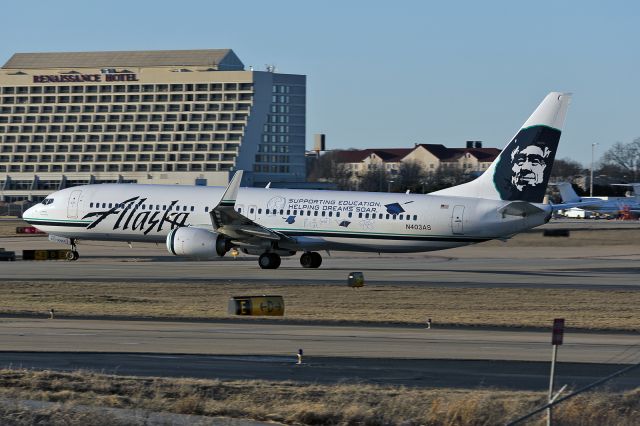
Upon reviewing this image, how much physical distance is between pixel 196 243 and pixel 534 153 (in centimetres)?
1439

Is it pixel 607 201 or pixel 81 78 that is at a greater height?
pixel 81 78

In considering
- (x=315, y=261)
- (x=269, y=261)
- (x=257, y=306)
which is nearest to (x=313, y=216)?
(x=315, y=261)

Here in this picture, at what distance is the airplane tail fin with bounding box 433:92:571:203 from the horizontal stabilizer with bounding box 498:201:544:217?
94 centimetres

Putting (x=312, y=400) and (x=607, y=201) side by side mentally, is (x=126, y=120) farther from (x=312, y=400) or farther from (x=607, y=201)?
(x=312, y=400)

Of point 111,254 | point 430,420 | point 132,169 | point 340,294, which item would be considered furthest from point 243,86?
point 430,420

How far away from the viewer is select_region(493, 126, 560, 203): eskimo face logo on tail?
4850cm

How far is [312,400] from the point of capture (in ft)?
57.1

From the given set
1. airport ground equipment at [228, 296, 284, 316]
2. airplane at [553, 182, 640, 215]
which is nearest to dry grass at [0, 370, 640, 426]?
airport ground equipment at [228, 296, 284, 316]

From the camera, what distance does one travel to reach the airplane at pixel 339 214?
159 feet

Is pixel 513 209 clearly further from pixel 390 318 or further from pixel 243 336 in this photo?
pixel 243 336

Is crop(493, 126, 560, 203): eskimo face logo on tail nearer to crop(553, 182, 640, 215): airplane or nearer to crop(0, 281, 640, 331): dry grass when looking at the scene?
crop(0, 281, 640, 331): dry grass

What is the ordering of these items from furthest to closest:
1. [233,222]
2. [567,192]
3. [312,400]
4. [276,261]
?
[567,192]
[276,261]
[233,222]
[312,400]

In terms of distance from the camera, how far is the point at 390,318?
31.5 m

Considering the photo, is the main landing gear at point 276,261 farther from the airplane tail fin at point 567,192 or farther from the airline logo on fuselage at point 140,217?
the airplane tail fin at point 567,192
